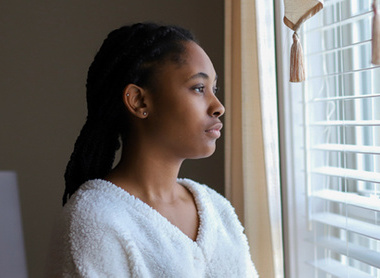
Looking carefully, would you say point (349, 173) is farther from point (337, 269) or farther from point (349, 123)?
point (337, 269)

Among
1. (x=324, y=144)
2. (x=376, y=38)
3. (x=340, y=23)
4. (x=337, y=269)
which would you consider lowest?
(x=337, y=269)

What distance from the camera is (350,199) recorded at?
124 centimetres

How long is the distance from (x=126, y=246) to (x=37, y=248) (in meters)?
1.22

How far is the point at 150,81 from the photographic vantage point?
1.00 meters

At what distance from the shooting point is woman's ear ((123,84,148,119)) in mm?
1000

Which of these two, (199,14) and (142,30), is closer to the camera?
(142,30)

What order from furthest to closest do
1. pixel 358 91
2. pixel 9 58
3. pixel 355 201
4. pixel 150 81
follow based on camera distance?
pixel 9 58 → pixel 358 91 → pixel 355 201 → pixel 150 81

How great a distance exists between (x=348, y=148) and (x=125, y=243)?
0.68m

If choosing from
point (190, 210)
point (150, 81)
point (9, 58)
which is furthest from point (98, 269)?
point (9, 58)

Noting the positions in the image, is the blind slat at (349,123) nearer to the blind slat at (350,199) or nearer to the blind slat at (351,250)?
the blind slat at (350,199)

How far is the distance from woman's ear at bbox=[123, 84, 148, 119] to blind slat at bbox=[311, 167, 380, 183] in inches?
23.3

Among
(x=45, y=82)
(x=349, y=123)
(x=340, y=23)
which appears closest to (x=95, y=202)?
(x=349, y=123)

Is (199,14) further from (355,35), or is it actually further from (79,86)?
(355,35)

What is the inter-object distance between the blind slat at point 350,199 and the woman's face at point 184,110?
0.46 metres
